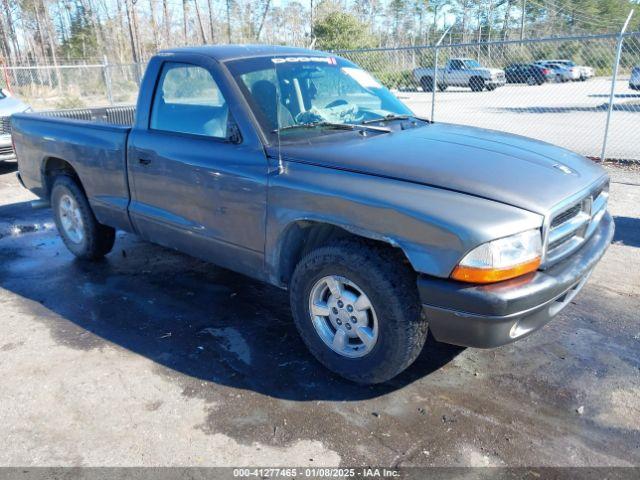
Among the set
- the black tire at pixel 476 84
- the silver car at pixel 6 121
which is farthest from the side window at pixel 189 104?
the black tire at pixel 476 84

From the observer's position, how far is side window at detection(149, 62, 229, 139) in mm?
3571

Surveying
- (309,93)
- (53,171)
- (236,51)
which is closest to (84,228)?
A: (53,171)

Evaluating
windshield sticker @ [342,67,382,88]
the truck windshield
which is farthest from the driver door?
windshield sticker @ [342,67,382,88]

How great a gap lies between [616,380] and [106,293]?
382 centimetres

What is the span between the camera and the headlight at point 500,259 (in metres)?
2.45

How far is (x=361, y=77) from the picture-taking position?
417cm

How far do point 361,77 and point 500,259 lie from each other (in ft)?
7.40

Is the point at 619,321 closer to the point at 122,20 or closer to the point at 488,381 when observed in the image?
the point at 488,381

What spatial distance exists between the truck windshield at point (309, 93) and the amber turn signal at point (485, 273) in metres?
1.42

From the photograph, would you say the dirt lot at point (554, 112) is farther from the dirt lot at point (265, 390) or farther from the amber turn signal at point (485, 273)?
the amber turn signal at point (485, 273)

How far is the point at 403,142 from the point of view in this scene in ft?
10.7

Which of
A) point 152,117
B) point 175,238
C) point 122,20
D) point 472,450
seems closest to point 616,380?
point 472,450

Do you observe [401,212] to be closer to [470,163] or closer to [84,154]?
[470,163]

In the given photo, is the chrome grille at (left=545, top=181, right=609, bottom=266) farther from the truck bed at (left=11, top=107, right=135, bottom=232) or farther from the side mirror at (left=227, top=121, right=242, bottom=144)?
the truck bed at (left=11, top=107, right=135, bottom=232)
